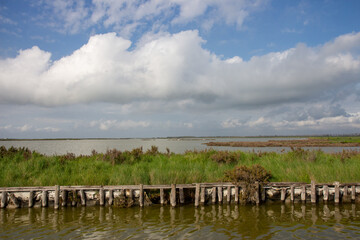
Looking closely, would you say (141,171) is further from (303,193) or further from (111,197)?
(303,193)

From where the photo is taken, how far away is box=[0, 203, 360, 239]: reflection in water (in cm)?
870

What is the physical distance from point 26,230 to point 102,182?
4.77 metres

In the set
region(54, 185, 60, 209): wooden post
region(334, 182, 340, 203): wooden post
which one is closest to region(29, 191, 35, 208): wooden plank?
region(54, 185, 60, 209): wooden post

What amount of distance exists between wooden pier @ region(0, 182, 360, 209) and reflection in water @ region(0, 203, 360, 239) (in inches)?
18.2

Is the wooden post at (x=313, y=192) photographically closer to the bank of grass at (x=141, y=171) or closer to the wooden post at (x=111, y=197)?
the bank of grass at (x=141, y=171)

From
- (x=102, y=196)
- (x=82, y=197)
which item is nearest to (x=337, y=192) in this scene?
(x=102, y=196)

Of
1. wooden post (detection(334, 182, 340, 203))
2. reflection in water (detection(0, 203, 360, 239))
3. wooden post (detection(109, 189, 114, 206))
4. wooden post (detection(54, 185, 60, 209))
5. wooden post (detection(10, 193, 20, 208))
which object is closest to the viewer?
reflection in water (detection(0, 203, 360, 239))

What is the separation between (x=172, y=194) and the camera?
12195 mm

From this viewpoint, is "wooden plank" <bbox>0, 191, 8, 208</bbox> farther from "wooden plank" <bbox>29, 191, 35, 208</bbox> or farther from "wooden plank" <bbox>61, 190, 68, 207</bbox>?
"wooden plank" <bbox>61, 190, 68, 207</bbox>

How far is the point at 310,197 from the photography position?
42.7 ft

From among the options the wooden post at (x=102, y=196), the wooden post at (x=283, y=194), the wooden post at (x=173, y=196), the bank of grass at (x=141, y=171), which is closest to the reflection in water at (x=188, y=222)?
the wooden post at (x=102, y=196)

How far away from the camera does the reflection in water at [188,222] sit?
870cm

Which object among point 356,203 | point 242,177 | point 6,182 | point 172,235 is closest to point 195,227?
point 172,235

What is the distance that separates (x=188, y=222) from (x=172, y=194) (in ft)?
8.00
